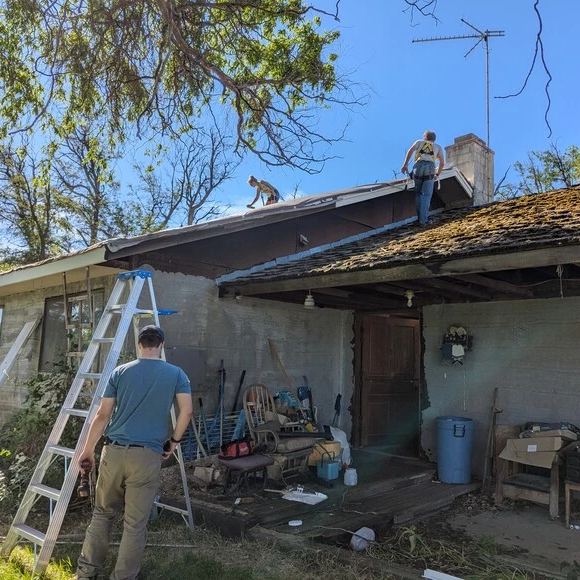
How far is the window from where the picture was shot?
7004 millimetres

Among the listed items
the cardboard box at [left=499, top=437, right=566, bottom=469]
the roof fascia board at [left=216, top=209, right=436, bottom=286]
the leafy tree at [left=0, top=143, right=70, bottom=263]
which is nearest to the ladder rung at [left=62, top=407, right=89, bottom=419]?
the roof fascia board at [left=216, top=209, right=436, bottom=286]

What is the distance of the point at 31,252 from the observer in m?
22.1

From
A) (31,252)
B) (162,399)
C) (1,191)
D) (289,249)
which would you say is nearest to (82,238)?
(31,252)

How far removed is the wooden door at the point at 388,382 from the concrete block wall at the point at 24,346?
507cm

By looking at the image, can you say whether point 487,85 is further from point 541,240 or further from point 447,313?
point 541,240

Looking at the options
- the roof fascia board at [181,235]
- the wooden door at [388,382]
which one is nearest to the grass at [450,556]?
the wooden door at [388,382]

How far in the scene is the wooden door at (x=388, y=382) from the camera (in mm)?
8797

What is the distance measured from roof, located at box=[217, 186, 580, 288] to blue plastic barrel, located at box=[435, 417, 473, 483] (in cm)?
255

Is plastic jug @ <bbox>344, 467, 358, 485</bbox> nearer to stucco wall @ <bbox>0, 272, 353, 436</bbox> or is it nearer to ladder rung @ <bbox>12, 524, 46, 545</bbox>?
stucco wall @ <bbox>0, 272, 353, 436</bbox>

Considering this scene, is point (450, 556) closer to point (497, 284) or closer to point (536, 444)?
point (536, 444)

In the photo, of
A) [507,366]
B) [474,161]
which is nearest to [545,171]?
[474,161]

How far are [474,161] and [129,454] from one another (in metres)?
9.42

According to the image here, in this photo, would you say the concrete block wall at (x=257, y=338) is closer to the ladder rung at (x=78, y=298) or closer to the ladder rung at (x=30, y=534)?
the ladder rung at (x=78, y=298)

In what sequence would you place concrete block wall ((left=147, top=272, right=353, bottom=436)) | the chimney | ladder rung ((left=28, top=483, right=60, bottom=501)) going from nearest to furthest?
1. ladder rung ((left=28, top=483, right=60, bottom=501))
2. concrete block wall ((left=147, top=272, right=353, bottom=436))
3. the chimney
